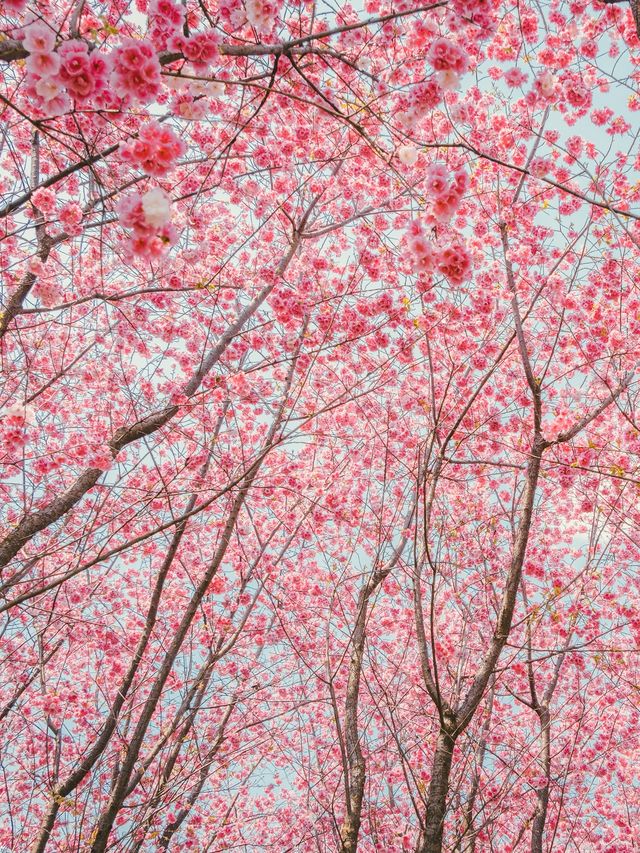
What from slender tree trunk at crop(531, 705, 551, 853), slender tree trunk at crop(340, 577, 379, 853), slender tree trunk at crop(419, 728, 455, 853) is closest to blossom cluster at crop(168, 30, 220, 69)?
slender tree trunk at crop(340, 577, 379, 853)

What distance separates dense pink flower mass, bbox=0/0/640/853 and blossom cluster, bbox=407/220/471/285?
0.05 feet

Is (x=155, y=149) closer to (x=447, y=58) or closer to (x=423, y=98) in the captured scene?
(x=447, y=58)

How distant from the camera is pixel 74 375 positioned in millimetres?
6125

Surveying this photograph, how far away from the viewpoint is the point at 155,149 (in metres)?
1.96

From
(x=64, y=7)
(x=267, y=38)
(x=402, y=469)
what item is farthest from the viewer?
(x=402, y=469)

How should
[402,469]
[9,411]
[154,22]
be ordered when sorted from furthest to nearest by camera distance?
1. [402,469]
2. [9,411]
3. [154,22]

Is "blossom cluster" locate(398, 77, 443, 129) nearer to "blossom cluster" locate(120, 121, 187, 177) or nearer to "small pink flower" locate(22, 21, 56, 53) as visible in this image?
"blossom cluster" locate(120, 121, 187, 177)

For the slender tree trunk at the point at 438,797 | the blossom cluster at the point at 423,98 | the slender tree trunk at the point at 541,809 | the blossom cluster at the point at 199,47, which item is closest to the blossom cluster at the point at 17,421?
the blossom cluster at the point at 199,47

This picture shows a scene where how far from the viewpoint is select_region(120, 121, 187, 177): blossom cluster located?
6.45 feet

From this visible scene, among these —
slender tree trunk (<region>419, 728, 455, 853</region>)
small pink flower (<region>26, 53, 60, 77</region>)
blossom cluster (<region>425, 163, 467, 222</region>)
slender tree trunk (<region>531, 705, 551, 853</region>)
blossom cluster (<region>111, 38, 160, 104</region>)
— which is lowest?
slender tree trunk (<region>419, 728, 455, 853</region>)

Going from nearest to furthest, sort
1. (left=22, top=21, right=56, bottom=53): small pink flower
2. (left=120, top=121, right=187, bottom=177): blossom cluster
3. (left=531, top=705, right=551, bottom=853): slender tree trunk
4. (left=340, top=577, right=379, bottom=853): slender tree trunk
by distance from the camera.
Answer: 1. (left=22, top=21, right=56, bottom=53): small pink flower
2. (left=120, top=121, right=187, bottom=177): blossom cluster
3. (left=340, top=577, right=379, bottom=853): slender tree trunk
4. (left=531, top=705, right=551, bottom=853): slender tree trunk

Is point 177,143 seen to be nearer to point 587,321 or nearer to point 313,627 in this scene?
point 587,321

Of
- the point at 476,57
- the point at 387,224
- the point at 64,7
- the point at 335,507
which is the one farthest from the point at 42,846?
the point at 476,57

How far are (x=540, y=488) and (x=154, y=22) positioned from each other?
6659 mm
